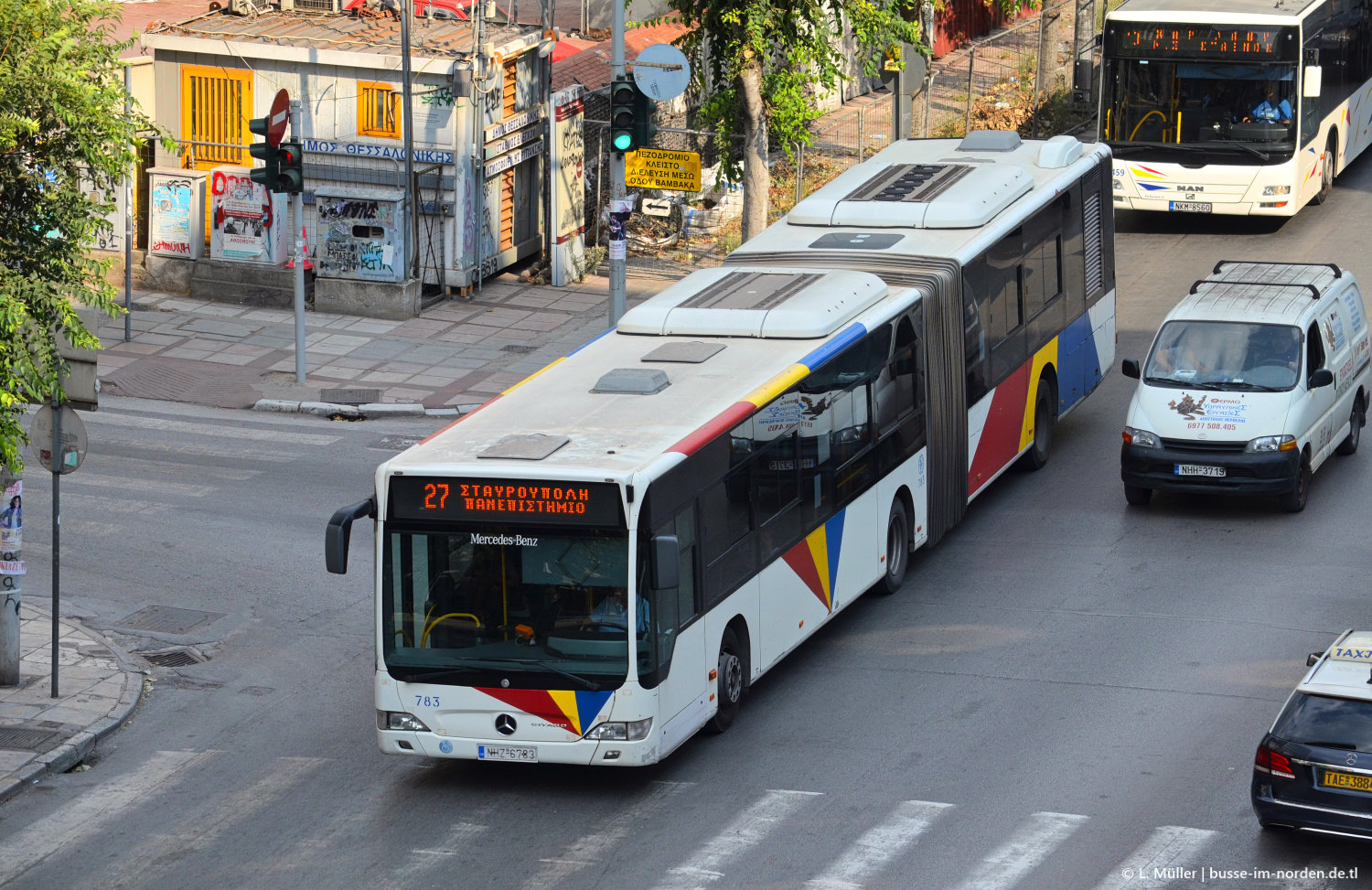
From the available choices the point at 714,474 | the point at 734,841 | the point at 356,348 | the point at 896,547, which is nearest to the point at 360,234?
the point at 356,348

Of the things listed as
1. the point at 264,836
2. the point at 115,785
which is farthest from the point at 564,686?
the point at 115,785

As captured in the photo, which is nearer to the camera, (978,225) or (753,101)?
(978,225)

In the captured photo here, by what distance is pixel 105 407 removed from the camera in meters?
24.2

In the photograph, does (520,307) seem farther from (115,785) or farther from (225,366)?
(115,785)

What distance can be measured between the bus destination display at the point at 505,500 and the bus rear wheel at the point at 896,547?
503cm

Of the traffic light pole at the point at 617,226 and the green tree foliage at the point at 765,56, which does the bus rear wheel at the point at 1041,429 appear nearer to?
the traffic light pole at the point at 617,226

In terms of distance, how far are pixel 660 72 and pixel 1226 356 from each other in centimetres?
736

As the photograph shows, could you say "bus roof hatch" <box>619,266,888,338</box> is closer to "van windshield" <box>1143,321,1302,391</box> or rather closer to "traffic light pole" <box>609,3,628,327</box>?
"van windshield" <box>1143,321,1302,391</box>

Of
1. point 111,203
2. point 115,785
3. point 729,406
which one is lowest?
point 115,785

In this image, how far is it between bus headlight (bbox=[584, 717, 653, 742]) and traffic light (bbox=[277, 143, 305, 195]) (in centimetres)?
1245

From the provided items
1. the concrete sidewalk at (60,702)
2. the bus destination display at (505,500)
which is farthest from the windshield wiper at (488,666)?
the concrete sidewalk at (60,702)

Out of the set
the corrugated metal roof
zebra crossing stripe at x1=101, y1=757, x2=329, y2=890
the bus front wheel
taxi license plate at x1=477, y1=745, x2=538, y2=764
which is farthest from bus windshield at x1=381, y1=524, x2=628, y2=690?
the bus front wheel

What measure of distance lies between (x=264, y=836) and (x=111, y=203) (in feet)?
14.9

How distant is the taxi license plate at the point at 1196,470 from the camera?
62.8ft
